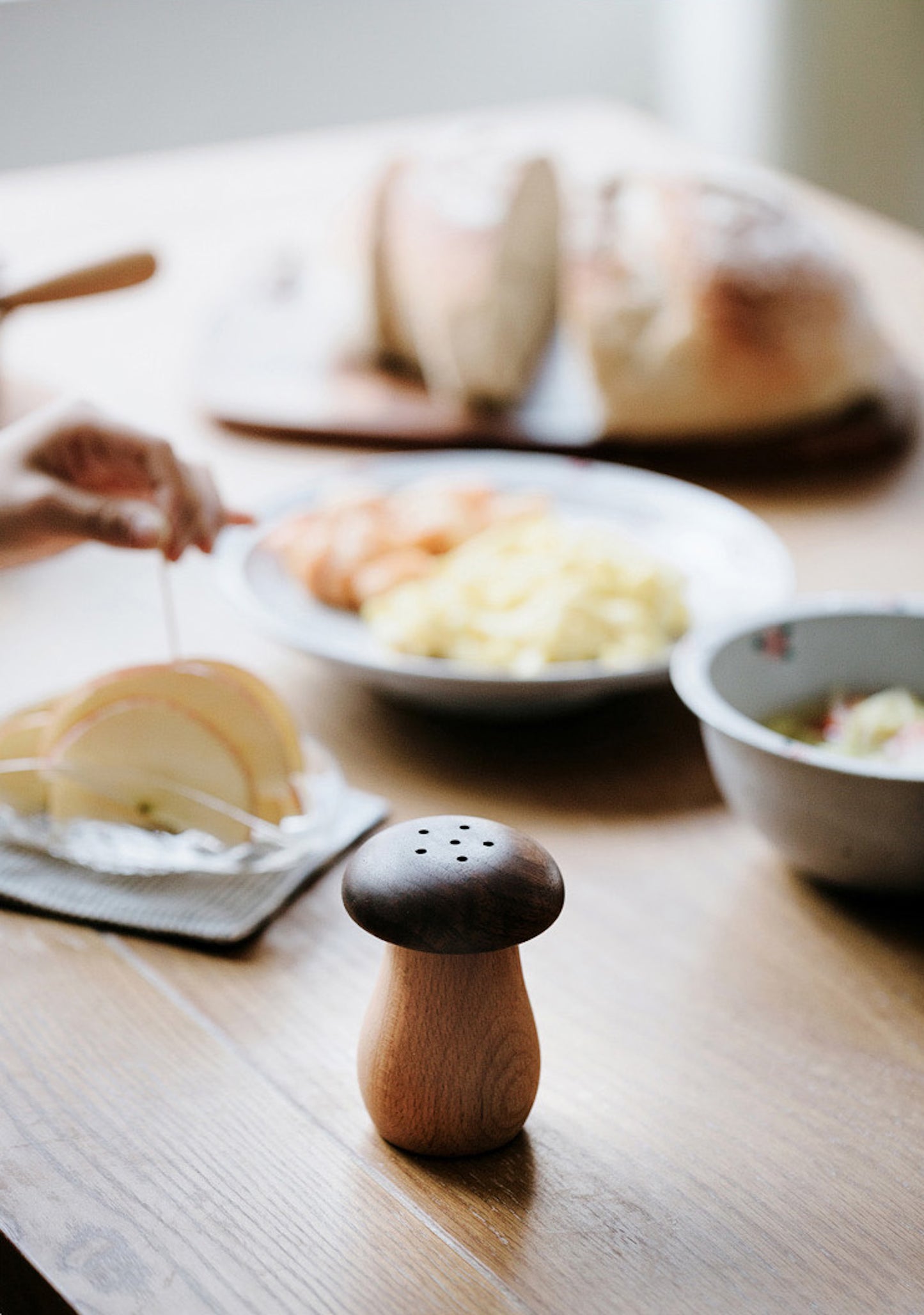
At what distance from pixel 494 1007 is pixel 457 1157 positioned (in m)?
0.07

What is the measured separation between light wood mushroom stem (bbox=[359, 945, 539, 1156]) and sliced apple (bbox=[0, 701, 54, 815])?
0.32 meters

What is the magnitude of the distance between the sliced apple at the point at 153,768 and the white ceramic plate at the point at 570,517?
0.64 ft

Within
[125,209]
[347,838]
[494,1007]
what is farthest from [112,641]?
[125,209]

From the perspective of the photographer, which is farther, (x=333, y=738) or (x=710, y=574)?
(x=710, y=574)

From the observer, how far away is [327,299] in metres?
1.80

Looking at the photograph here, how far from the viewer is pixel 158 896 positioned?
2.76 feet

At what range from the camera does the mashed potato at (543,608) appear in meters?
1.04

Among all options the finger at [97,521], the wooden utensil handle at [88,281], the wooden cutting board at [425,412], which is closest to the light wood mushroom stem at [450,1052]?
the finger at [97,521]

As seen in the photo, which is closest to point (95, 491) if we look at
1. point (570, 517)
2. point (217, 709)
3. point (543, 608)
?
point (217, 709)

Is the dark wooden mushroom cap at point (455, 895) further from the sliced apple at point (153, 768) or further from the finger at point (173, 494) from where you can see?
the finger at point (173, 494)

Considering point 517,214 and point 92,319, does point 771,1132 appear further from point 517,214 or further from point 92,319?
point 92,319

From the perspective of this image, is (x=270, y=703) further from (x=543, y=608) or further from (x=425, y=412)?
(x=425, y=412)

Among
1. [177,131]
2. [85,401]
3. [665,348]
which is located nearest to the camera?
[85,401]

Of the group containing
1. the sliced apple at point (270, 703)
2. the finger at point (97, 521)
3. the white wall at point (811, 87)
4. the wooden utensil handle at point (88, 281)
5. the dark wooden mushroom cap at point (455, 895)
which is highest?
the wooden utensil handle at point (88, 281)
